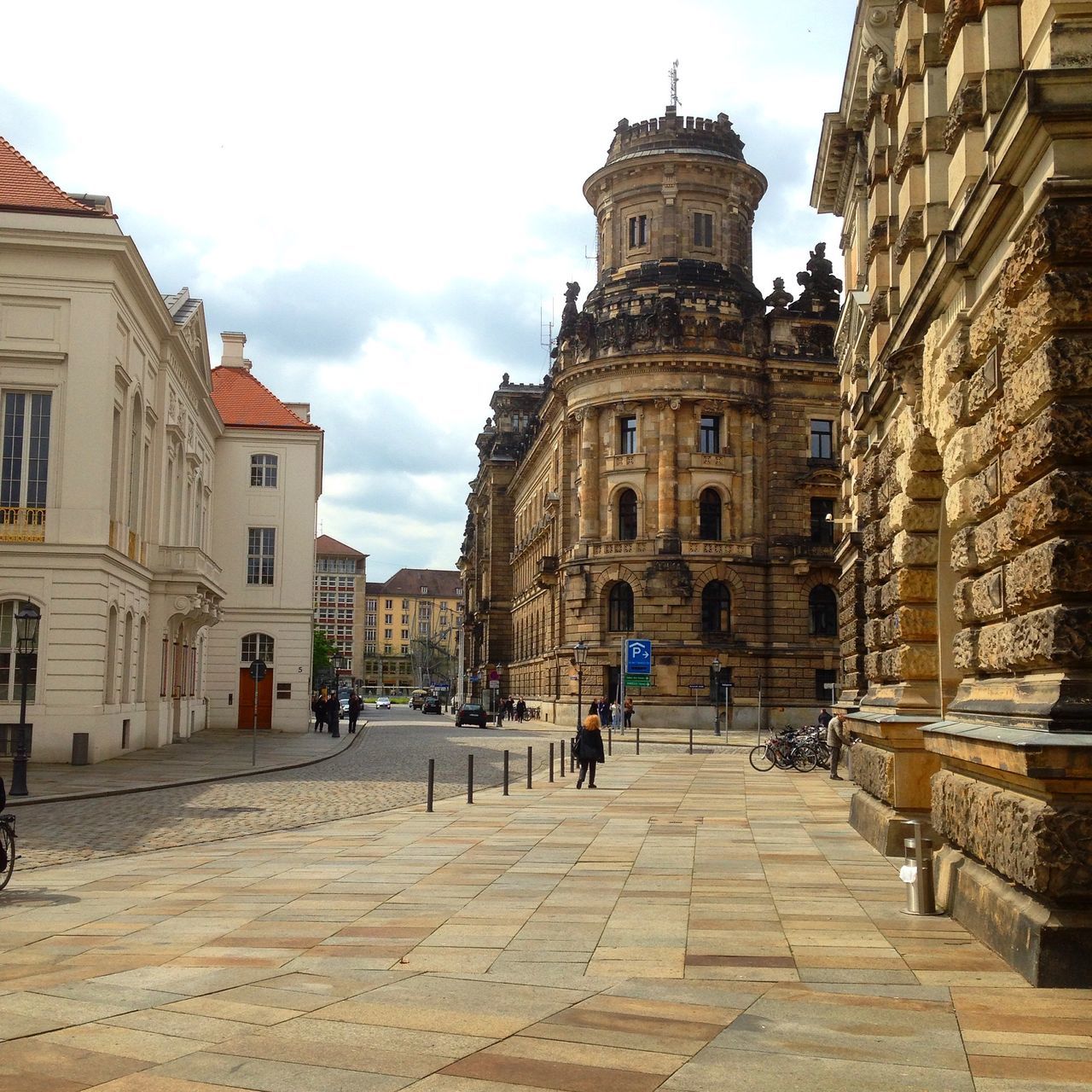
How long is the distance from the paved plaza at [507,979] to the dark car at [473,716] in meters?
46.7

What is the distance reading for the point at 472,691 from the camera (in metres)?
107

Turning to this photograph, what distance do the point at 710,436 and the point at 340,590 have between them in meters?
139

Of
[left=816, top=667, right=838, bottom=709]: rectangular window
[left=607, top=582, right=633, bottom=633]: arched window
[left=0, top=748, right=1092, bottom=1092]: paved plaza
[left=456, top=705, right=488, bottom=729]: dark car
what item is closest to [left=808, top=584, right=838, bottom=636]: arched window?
[left=816, top=667, right=838, bottom=709]: rectangular window

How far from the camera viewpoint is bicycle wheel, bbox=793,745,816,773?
29938mm

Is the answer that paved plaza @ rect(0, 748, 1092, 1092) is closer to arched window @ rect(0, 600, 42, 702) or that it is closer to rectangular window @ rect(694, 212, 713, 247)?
arched window @ rect(0, 600, 42, 702)

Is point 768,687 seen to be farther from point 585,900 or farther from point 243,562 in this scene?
point 585,900

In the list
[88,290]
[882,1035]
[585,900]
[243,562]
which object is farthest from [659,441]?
[882,1035]

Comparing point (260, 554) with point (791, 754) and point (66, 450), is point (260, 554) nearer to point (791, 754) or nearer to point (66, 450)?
point (66, 450)

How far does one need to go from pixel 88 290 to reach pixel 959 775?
23.8 meters

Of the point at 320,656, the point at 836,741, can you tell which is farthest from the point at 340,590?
the point at 836,741

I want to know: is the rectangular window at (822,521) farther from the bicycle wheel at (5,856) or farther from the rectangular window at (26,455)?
the bicycle wheel at (5,856)

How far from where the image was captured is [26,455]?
28094 mm

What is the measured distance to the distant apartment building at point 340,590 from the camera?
632 ft

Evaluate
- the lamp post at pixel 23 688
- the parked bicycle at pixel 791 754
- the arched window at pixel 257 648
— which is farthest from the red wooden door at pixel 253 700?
the lamp post at pixel 23 688
